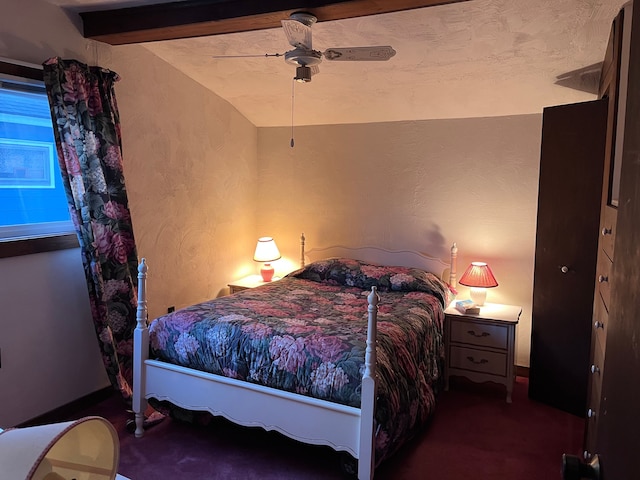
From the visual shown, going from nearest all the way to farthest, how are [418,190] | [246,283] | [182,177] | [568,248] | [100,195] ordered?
1. [100,195]
2. [568,248]
3. [182,177]
4. [418,190]
5. [246,283]

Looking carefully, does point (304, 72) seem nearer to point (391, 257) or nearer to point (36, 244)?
point (36, 244)

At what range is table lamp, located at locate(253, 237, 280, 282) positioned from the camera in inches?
173

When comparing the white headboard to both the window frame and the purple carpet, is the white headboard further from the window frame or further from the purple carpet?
the window frame

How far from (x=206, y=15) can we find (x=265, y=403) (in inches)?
78.6

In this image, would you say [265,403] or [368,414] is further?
[265,403]

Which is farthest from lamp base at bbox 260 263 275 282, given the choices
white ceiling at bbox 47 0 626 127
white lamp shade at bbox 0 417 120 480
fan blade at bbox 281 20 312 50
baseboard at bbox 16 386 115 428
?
white lamp shade at bbox 0 417 120 480

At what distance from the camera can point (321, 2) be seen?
234cm

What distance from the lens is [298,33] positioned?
219 cm

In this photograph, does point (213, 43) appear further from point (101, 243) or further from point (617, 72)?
point (617, 72)

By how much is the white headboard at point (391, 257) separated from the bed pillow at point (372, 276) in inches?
5.0

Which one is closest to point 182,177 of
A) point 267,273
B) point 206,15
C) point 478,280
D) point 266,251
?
point 266,251

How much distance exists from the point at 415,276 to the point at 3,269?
2.61 metres

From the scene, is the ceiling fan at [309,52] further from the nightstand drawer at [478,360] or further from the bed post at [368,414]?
the nightstand drawer at [478,360]

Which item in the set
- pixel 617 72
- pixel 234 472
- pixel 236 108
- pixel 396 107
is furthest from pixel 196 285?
pixel 617 72
